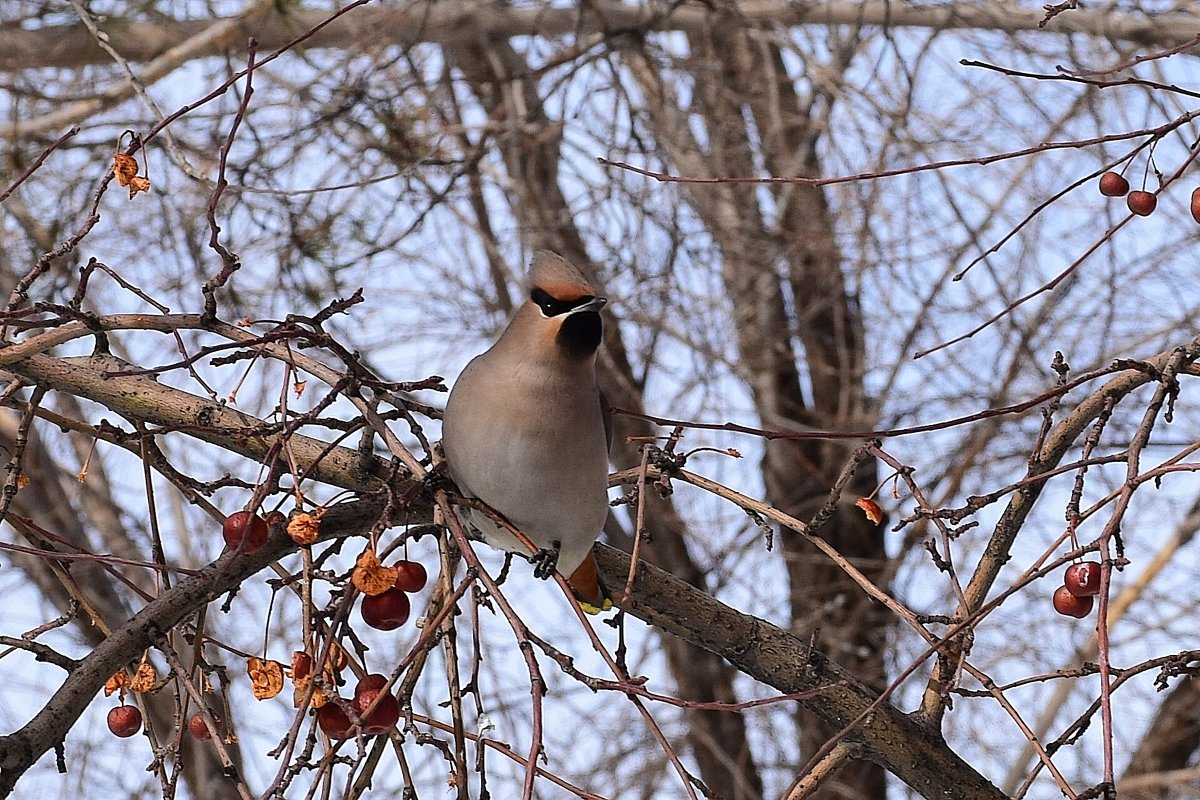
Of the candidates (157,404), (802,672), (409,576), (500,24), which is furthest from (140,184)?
(500,24)

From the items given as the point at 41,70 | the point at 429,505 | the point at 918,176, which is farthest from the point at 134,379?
the point at 918,176

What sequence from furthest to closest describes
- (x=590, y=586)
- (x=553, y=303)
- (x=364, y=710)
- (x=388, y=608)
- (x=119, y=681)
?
(x=590, y=586) → (x=553, y=303) → (x=119, y=681) → (x=388, y=608) → (x=364, y=710)

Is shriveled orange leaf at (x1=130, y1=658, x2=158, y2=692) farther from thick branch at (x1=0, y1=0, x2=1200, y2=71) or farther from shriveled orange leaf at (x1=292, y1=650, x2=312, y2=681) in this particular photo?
thick branch at (x1=0, y1=0, x2=1200, y2=71)

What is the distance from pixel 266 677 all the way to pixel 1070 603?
0.87m

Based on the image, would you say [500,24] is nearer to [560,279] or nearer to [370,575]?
[560,279]

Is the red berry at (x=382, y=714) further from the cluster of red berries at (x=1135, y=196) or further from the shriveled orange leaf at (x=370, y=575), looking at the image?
the cluster of red berries at (x=1135, y=196)

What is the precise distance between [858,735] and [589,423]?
515mm

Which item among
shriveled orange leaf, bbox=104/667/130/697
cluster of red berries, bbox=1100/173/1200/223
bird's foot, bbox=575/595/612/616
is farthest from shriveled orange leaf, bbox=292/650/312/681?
cluster of red berries, bbox=1100/173/1200/223

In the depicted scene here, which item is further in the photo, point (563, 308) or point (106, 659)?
point (563, 308)

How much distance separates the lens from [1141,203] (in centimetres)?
171

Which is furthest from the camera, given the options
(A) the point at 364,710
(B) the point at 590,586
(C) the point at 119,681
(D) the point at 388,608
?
(B) the point at 590,586

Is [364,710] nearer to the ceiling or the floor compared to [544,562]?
nearer to the floor

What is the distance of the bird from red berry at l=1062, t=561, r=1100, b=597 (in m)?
0.60

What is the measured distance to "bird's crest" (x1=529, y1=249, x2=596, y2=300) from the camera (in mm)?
1862
